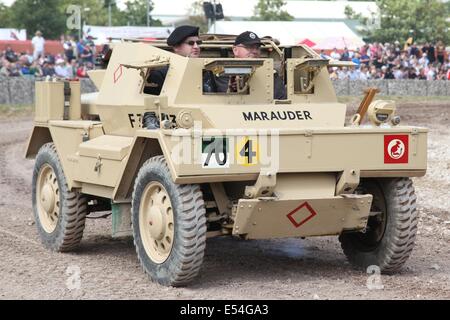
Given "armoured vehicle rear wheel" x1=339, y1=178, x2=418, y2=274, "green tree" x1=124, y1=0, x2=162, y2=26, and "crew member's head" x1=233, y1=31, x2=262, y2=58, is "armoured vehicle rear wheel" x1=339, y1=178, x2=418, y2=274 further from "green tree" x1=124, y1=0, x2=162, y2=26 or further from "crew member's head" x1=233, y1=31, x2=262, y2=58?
"green tree" x1=124, y1=0, x2=162, y2=26

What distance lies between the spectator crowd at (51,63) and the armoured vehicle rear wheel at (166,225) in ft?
72.4

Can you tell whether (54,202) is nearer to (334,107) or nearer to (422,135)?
(334,107)

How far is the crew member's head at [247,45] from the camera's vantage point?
977cm

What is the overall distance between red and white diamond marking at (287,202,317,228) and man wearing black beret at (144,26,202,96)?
1881mm

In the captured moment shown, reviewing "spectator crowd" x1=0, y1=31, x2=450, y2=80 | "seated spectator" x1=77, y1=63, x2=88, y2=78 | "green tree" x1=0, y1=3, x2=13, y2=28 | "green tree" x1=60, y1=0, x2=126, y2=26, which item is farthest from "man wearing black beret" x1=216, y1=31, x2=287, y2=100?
"green tree" x1=60, y1=0, x2=126, y2=26

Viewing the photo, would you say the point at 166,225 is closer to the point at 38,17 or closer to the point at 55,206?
the point at 55,206

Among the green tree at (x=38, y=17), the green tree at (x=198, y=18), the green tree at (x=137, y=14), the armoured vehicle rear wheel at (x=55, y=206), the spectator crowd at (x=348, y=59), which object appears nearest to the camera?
the armoured vehicle rear wheel at (x=55, y=206)

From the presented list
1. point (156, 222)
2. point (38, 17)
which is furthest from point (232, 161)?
point (38, 17)

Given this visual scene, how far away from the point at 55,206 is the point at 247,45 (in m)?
2.67

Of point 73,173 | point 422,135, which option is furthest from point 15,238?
point 422,135

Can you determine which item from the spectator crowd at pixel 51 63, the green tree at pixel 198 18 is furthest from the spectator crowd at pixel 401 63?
the green tree at pixel 198 18

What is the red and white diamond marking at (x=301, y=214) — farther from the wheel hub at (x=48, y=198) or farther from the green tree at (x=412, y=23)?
the green tree at (x=412, y=23)

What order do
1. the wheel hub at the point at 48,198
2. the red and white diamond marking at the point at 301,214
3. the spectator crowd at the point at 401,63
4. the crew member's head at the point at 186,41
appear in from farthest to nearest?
the spectator crowd at the point at 401,63 < the wheel hub at the point at 48,198 < the crew member's head at the point at 186,41 < the red and white diamond marking at the point at 301,214

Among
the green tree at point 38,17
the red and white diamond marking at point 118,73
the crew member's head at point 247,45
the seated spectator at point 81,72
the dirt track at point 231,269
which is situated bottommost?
the dirt track at point 231,269
